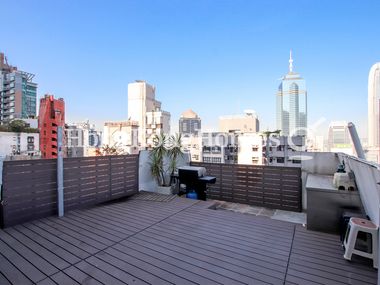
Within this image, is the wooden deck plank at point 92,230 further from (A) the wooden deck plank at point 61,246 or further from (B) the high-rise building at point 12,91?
(B) the high-rise building at point 12,91

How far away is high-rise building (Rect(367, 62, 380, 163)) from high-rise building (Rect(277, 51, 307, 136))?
977cm

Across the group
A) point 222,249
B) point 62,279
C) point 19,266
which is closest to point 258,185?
point 222,249

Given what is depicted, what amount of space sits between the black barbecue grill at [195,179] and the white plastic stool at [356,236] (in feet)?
8.76

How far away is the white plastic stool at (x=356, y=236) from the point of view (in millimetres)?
2049

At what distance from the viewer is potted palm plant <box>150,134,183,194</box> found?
5.07 metres

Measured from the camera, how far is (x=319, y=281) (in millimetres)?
1813

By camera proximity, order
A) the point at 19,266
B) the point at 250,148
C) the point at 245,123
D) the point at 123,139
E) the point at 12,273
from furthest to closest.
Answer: the point at 245,123, the point at 250,148, the point at 123,139, the point at 19,266, the point at 12,273

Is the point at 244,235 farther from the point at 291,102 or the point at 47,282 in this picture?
the point at 291,102

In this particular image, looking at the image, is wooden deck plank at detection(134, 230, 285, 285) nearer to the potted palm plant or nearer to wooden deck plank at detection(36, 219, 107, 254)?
A: wooden deck plank at detection(36, 219, 107, 254)

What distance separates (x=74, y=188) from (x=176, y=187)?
2.33m

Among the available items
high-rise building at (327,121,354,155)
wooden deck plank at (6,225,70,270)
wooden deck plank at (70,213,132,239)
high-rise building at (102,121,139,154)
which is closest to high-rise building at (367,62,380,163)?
high-rise building at (327,121,354,155)

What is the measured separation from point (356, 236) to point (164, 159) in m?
3.90

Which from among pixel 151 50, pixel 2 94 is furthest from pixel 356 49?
pixel 2 94

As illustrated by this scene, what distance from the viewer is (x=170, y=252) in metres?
2.33
